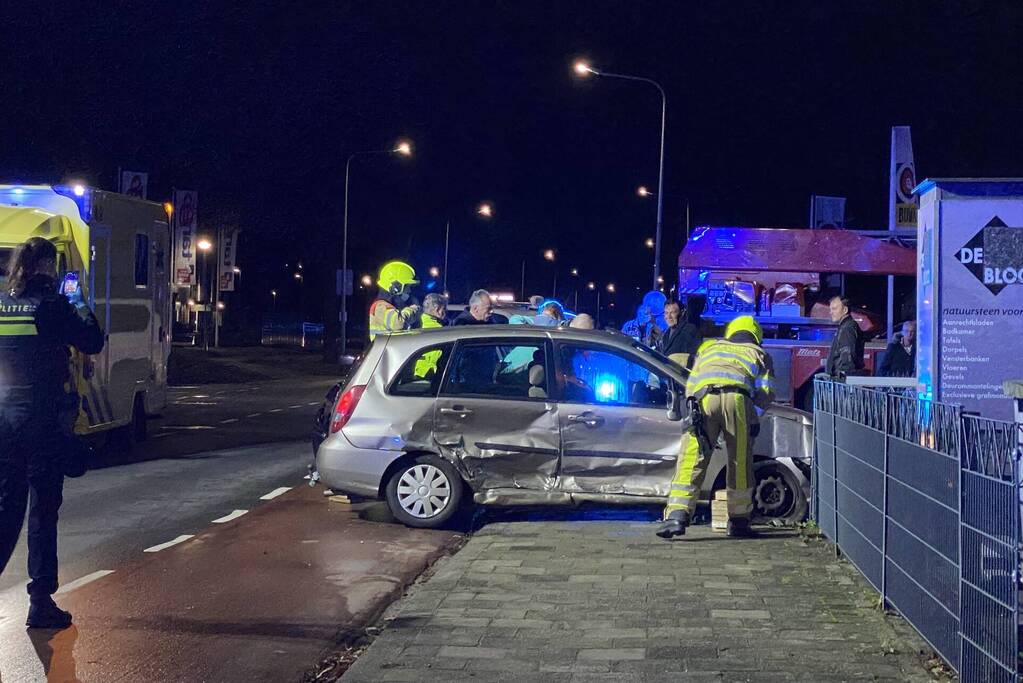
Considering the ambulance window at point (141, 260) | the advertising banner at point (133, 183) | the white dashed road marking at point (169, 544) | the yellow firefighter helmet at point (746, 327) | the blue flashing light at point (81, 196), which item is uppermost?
the advertising banner at point (133, 183)

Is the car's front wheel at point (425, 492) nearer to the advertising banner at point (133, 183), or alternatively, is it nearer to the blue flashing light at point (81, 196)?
the blue flashing light at point (81, 196)

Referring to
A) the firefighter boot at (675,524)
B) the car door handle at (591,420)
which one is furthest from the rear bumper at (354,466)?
the firefighter boot at (675,524)

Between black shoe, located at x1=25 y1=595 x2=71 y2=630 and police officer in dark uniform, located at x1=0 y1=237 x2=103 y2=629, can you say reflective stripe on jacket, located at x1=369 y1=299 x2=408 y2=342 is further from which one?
black shoe, located at x1=25 y1=595 x2=71 y2=630

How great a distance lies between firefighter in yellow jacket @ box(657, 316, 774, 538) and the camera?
974 cm

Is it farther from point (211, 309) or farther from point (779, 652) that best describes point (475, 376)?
point (211, 309)

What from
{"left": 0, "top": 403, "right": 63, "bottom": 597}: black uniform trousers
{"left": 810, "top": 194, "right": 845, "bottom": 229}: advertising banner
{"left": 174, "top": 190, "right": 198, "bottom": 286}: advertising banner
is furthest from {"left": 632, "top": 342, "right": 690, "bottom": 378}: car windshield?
{"left": 174, "top": 190, "right": 198, "bottom": 286}: advertising banner

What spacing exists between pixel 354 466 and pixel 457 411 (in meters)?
0.92

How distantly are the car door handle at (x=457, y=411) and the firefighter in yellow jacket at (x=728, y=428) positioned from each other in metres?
1.73

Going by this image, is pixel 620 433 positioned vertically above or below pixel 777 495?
above

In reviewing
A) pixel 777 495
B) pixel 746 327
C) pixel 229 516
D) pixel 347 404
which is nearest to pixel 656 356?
pixel 746 327

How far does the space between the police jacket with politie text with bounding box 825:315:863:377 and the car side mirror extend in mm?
4426

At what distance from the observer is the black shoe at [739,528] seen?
389 inches

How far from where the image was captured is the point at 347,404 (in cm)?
1075

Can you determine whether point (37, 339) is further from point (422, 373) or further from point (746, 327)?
point (746, 327)
